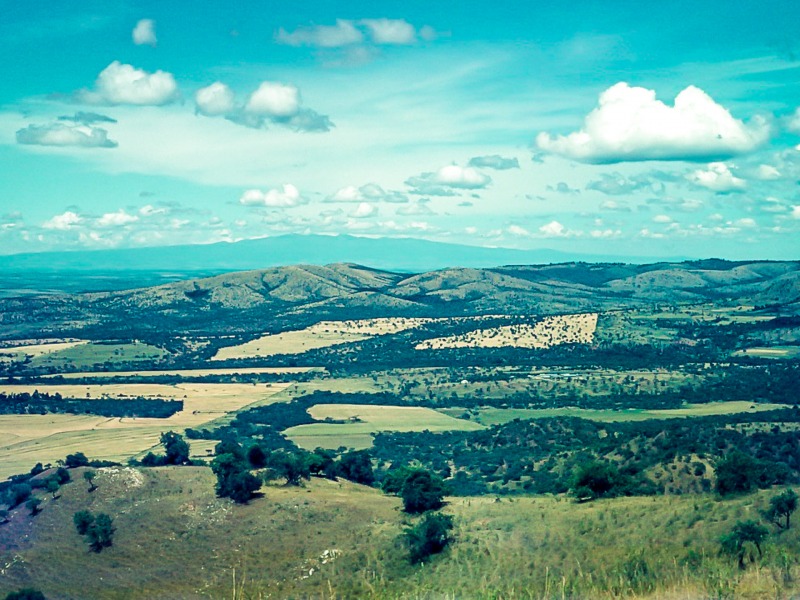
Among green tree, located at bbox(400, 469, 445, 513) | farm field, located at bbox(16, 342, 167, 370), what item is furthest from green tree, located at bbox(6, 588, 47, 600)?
farm field, located at bbox(16, 342, 167, 370)

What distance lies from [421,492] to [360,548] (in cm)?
652

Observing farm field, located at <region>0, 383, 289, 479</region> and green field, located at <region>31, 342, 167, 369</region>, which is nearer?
farm field, located at <region>0, 383, 289, 479</region>

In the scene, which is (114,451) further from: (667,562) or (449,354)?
(449,354)

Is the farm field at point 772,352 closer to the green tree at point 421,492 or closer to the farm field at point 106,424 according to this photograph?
the farm field at point 106,424

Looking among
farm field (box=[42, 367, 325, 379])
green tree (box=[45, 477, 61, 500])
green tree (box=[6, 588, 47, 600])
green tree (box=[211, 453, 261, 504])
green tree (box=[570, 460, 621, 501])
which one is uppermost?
green tree (box=[570, 460, 621, 501])

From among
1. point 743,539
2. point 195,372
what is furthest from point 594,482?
point 195,372

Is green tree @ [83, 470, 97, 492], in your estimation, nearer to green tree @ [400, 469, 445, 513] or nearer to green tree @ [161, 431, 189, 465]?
green tree @ [161, 431, 189, 465]

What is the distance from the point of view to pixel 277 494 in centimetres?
5403

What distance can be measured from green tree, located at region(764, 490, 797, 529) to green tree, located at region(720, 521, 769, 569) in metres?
3.69

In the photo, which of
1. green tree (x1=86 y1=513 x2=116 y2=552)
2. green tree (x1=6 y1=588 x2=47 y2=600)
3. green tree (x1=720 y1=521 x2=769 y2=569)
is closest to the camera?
green tree (x1=720 y1=521 x2=769 y2=569)

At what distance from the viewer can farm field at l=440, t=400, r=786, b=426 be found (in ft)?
327

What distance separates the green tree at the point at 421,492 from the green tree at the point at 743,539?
19358mm

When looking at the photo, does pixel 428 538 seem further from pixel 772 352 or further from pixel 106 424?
pixel 772 352

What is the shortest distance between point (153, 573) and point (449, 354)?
135 m
